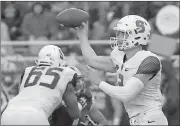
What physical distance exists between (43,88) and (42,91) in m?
0.05

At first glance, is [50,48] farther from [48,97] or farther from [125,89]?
[125,89]

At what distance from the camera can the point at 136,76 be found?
4891 mm

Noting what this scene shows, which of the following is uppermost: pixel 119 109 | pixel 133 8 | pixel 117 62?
pixel 117 62

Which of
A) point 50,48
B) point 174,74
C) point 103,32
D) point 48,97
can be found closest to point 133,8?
point 103,32

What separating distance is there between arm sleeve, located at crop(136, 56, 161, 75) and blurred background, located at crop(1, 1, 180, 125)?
2.73m

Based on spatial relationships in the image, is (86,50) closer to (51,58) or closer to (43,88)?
(51,58)

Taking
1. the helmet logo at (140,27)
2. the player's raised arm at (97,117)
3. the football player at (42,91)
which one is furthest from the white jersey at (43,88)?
the player's raised arm at (97,117)

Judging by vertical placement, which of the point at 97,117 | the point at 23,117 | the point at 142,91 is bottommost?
the point at 97,117

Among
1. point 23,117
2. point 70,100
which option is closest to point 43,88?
point 70,100

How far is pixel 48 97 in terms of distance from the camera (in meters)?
5.29

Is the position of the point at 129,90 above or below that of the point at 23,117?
above

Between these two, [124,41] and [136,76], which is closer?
[136,76]

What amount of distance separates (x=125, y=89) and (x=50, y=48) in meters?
1.33

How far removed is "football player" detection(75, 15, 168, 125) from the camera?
4.88m
